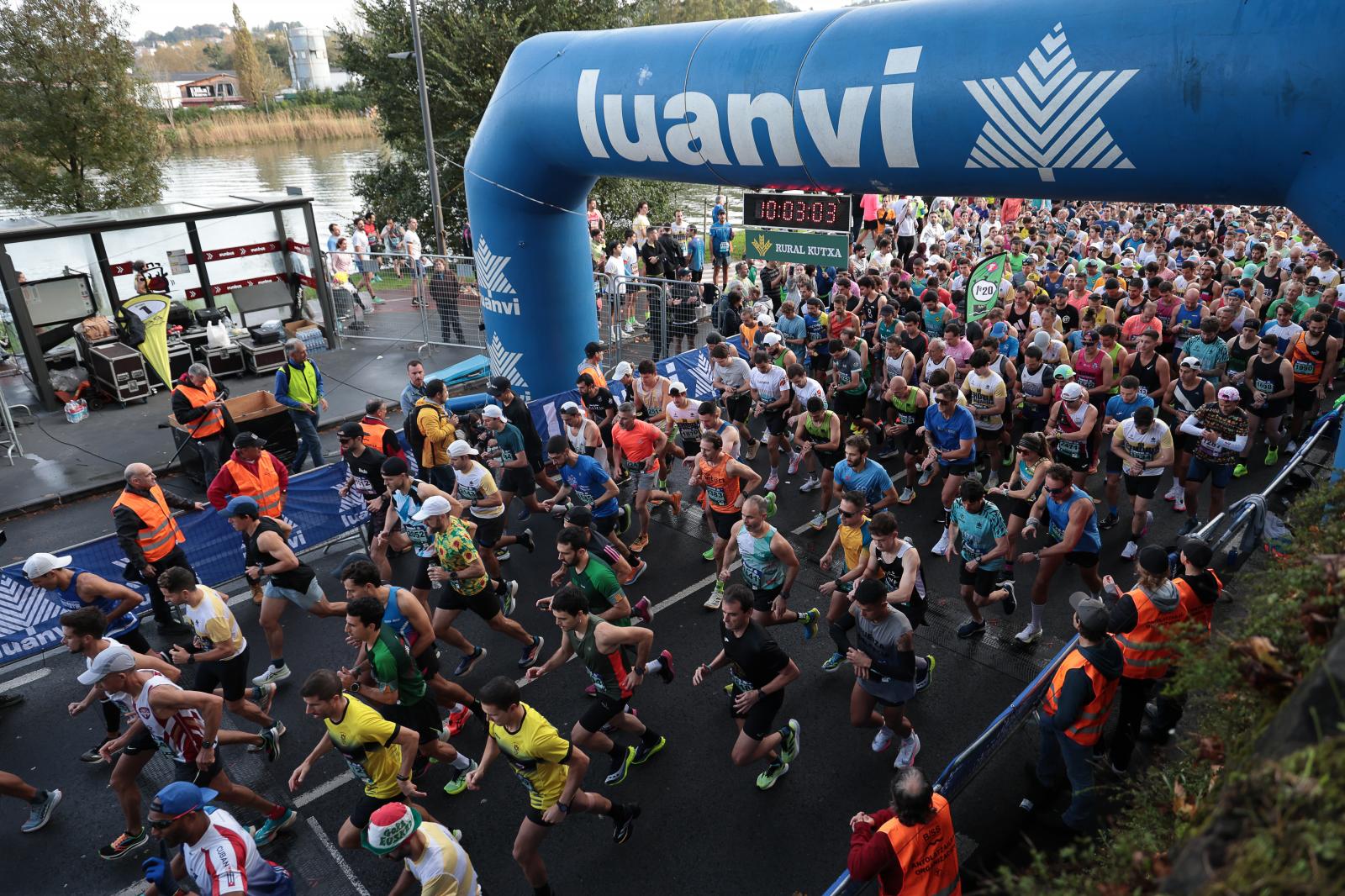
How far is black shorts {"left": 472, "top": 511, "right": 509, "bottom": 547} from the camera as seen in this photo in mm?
8008

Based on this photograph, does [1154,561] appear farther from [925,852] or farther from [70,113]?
[70,113]

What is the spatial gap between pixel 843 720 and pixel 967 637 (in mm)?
1584

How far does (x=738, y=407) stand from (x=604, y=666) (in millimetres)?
5741

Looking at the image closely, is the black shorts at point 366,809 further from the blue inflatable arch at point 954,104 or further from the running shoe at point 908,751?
the blue inflatable arch at point 954,104

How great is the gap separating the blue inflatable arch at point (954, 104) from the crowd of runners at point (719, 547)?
2.31 m

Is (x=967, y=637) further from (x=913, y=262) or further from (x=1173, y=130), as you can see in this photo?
(x=913, y=262)

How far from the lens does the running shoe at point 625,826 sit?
18.0ft

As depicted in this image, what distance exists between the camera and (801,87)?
7.55 m

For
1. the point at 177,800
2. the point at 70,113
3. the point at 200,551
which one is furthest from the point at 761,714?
the point at 70,113

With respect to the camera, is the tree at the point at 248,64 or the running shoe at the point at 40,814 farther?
the tree at the point at 248,64

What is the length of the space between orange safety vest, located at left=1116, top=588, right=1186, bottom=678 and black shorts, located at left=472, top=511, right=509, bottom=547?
5.30 metres

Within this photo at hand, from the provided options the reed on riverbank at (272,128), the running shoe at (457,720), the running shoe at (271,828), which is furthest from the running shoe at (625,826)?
the reed on riverbank at (272,128)

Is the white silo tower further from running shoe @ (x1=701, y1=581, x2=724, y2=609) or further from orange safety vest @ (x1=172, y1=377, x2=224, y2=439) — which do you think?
running shoe @ (x1=701, y1=581, x2=724, y2=609)

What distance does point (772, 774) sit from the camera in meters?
5.94
